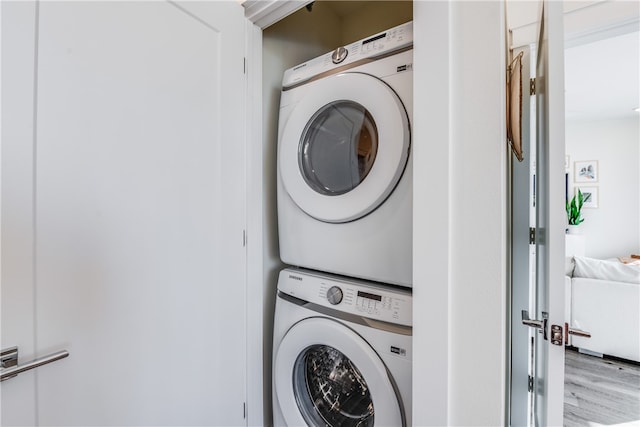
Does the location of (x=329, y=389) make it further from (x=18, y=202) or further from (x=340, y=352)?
(x=18, y=202)

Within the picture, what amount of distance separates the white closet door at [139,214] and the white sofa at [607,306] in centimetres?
277

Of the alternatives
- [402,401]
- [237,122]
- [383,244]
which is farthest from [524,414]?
[237,122]

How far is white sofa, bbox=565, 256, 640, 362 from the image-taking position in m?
2.33

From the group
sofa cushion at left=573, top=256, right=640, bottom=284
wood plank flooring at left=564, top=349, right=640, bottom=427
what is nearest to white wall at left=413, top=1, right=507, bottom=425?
wood plank flooring at left=564, top=349, right=640, bottom=427

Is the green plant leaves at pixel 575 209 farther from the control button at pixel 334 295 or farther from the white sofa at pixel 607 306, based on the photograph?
the control button at pixel 334 295

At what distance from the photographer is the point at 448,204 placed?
2.24 ft

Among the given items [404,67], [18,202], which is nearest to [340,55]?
[404,67]

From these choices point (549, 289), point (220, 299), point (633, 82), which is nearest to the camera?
point (549, 289)

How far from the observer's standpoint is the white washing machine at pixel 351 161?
922 millimetres

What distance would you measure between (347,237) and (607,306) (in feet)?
9.20

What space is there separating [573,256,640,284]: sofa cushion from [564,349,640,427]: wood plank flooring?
721 millimetres

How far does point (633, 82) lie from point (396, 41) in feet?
10.8

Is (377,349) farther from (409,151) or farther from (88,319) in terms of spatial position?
(88,319)

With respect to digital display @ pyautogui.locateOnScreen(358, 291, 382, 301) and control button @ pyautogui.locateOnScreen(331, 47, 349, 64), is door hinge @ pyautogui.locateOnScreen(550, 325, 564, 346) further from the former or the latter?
control button @ pyautogui.locateOnScreen(331, 47, 349, 64)
